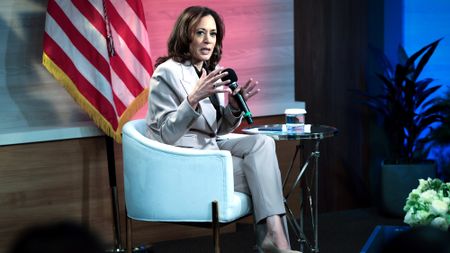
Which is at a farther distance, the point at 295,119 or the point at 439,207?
the point at 295,119

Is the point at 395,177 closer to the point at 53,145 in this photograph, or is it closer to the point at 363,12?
the point at 363,12

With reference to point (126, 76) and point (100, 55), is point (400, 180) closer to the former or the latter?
point (126, 76)

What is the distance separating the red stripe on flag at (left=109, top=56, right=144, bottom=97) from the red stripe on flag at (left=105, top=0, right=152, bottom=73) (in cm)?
10

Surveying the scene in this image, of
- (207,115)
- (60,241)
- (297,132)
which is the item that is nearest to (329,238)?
(297,132)

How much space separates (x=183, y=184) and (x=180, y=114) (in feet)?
1.03

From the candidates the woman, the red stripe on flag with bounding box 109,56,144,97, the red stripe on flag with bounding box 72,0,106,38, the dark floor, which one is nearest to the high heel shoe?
the woman

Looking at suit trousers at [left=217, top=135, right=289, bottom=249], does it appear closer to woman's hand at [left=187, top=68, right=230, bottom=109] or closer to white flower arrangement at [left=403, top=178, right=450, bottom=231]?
woman's hand at [left=187, top=68, right=230, bottom=109]

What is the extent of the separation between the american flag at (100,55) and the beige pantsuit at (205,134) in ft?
1.86

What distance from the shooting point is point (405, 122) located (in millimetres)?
5180

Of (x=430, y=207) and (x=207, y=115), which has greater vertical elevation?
(x=207, y=115)

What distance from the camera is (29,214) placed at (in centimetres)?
409

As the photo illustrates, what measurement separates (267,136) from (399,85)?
1966 millimetres

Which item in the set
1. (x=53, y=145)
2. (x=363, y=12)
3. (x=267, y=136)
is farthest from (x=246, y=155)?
(x=363, y=12)

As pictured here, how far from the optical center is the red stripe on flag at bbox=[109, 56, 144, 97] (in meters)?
4.10
